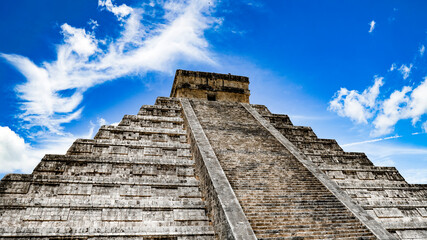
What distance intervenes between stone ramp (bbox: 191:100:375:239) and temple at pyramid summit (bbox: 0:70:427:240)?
3cm

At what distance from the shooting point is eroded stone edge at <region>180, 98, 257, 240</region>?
5258 mm

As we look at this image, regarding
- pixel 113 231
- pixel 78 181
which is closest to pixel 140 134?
pixel 78 181

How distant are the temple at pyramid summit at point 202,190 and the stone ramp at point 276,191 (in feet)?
0.10

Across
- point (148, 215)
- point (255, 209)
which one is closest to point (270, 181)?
point (255, 209)

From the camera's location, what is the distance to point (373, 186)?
8961 millimetres

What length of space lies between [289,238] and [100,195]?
4711 mm

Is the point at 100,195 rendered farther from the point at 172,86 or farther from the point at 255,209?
the point at 172,86

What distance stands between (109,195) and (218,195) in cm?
289

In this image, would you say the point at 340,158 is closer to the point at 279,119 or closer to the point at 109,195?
the point at 279,119

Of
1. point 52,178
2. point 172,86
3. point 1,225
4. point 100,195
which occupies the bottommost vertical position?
point 1,225

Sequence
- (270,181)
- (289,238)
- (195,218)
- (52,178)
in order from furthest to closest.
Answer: (270,181) → (52,178) → (195,218) → (289,238)

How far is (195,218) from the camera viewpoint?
632 cm

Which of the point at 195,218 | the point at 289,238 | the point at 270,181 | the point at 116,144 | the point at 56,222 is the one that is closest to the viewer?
the point at 289,238

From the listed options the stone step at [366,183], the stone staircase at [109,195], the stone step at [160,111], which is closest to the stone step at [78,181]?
the stone staircase at [109,195]
